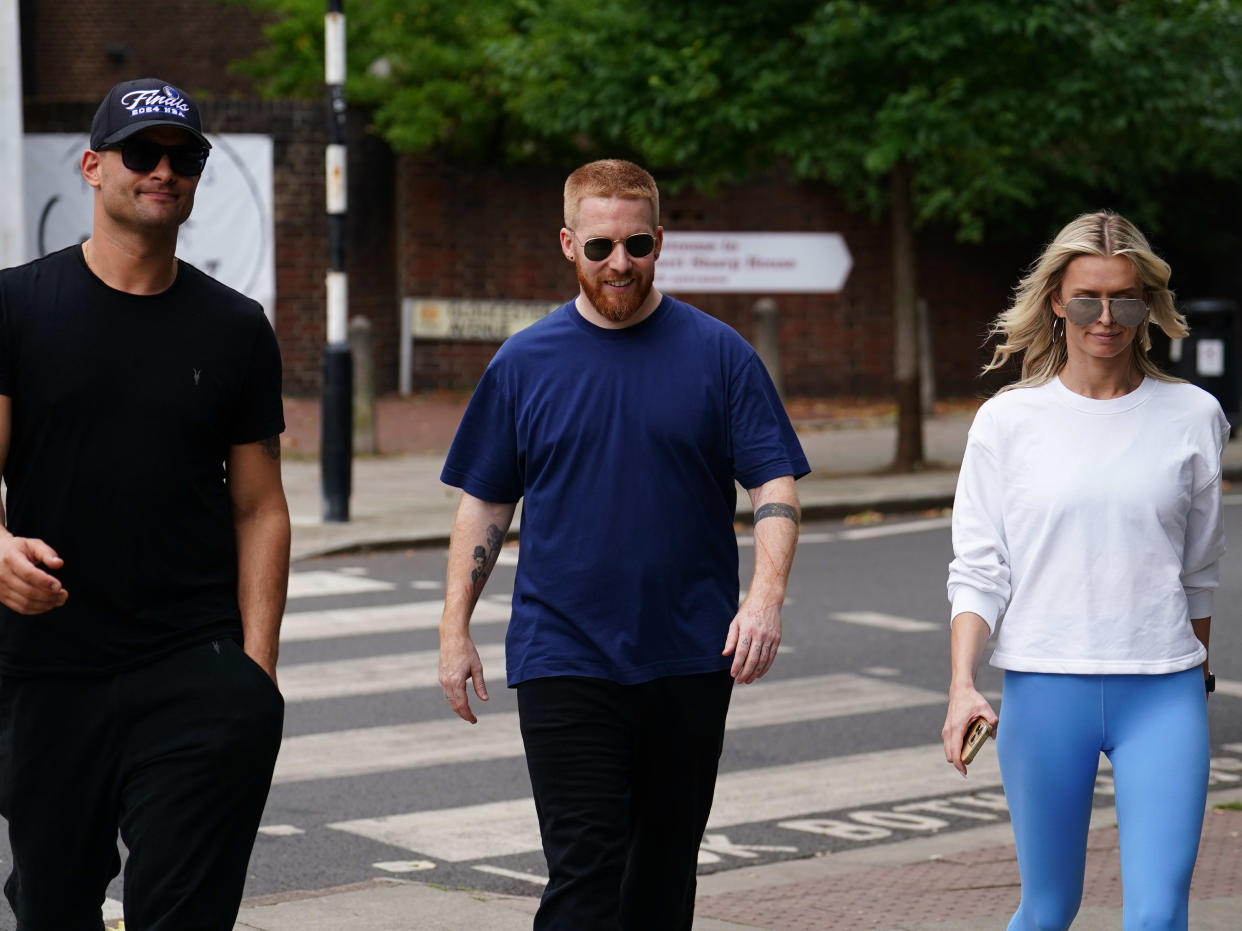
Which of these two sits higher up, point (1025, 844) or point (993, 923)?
point (1025, 844)

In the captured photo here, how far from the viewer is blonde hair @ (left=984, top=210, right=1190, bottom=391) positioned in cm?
410

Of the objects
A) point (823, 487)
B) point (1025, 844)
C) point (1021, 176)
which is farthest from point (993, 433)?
point (1021, 176)

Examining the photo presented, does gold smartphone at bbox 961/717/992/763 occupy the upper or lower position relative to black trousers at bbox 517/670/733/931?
upper

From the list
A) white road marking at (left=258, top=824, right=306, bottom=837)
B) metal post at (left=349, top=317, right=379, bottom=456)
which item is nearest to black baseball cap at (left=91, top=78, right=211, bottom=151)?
white road marking at (left=258, top=824, right=306, bottom=837)

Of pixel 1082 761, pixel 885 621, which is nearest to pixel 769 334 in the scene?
pixel 885 621

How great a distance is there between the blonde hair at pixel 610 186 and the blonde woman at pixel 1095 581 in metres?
0.84

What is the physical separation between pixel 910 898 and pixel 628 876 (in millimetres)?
1846

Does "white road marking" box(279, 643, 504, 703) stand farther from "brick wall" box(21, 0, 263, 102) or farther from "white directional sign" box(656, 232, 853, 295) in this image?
"brick wall" box(21, 0, 263, 102)

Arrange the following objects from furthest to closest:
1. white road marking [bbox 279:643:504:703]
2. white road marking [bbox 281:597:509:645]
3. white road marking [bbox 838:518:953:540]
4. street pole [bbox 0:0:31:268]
Answer: 1. street pole [bbox 0:0:31:268]
2. white road marking [bbox 838:518:953:540]
3. white road marking [bbox 281:597:509:645]
4. white road marking [bbox 279:643:504:703]

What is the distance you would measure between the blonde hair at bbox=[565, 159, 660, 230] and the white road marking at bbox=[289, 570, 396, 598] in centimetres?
756

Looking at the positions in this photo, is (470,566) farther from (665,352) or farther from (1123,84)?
(1123,84)

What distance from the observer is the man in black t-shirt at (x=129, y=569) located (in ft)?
11.8

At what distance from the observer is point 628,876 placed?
4191 mm

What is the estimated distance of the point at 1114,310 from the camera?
13.2 ft
